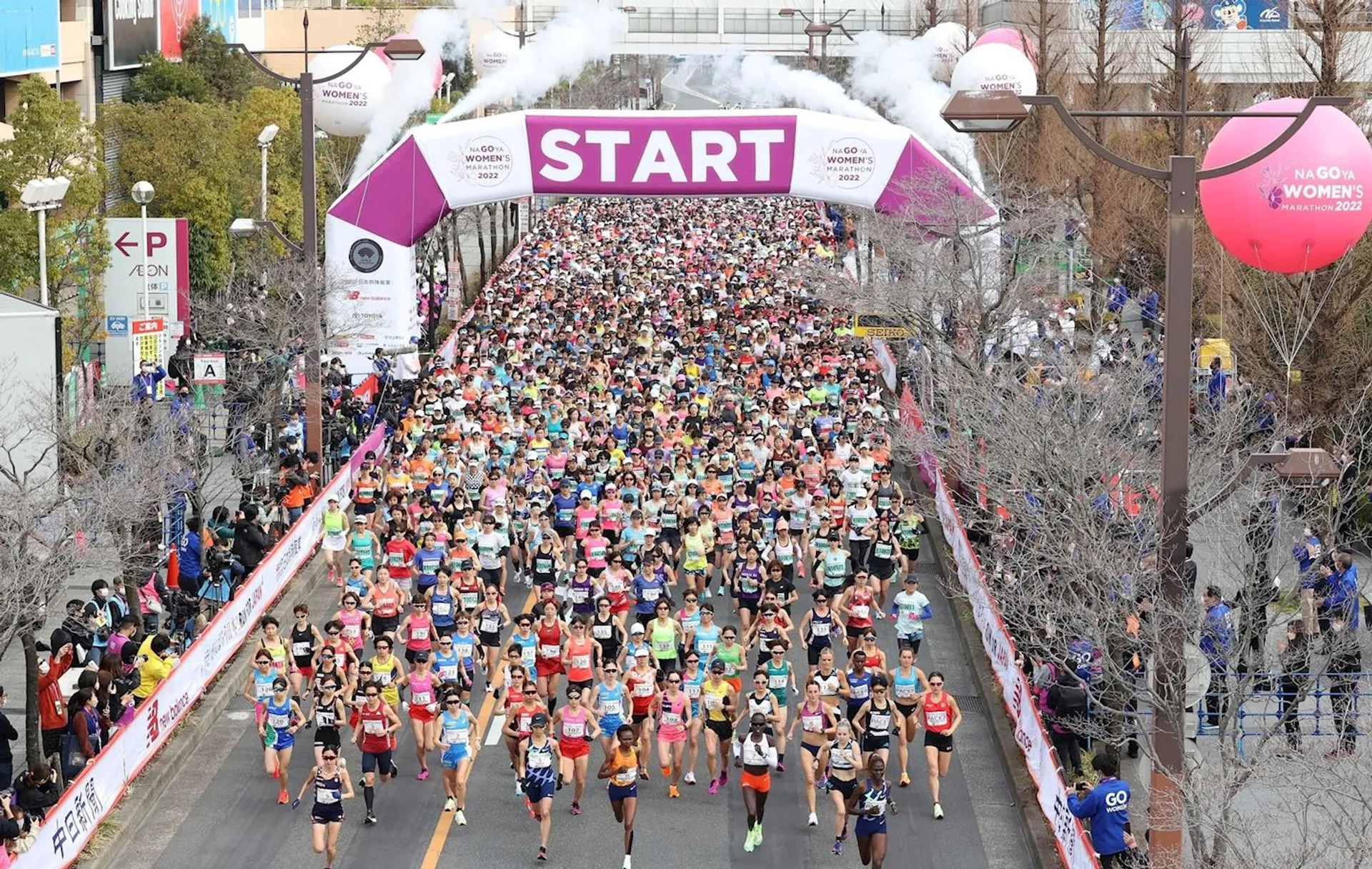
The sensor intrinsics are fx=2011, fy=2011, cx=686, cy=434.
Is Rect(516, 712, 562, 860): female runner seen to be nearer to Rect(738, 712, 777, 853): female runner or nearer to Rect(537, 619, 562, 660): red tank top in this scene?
Rect(738, 712, 777, 853): female runner

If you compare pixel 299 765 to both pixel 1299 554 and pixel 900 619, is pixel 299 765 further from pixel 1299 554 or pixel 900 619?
pixel 1299 554

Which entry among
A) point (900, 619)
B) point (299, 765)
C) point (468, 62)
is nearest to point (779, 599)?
point (900, 619)

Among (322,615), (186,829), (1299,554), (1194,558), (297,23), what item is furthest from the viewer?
(297,23)

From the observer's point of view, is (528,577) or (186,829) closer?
(186,829)

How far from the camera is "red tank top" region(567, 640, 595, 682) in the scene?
1761 cm

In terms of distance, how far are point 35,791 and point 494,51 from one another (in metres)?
38.1

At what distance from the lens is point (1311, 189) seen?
1599cm

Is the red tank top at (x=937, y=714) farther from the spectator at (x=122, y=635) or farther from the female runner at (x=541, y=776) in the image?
the spectator at (x=122, y=635)

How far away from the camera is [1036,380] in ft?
77.4

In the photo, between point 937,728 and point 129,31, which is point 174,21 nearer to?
point 129,31

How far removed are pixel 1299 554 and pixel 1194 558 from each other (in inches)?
258

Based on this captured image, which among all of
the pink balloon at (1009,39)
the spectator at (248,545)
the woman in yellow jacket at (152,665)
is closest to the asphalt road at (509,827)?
the woman in yellow jacket at (152,665)

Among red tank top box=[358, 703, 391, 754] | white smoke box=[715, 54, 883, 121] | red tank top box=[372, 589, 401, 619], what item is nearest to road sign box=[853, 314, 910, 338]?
white smoke box=[715, 54, 883, 121]

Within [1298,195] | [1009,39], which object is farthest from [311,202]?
[1009,39]
